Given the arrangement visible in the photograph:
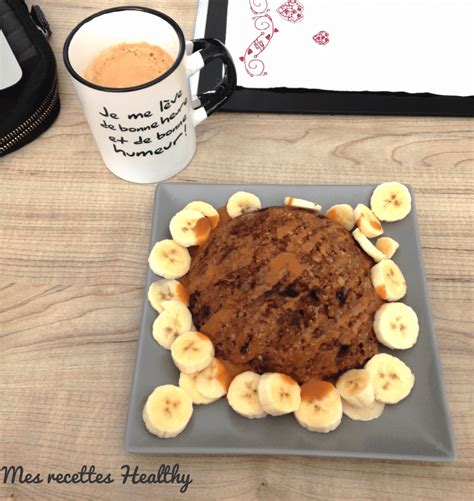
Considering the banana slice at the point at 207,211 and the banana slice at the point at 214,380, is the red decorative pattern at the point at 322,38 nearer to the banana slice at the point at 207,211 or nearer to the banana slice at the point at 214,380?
the banana slice at the point at 207,211

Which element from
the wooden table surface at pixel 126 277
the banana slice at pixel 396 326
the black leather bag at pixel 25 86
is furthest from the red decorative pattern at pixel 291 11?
the banana slice at pixel 396 326

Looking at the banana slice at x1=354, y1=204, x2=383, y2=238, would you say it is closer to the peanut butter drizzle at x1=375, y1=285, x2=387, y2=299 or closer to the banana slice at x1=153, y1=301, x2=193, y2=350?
the peanut butter drizzle at x1=375, y1=285, x2=387, y2=299

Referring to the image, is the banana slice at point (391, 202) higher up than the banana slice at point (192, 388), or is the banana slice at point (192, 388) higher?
the banana slice at point (391, 202)

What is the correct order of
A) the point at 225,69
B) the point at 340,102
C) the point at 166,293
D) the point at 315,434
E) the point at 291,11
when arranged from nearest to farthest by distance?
the point at 315,434 → the point at 166,293 → the point at 225,69 → the point at 340,102 → the point at 291,11

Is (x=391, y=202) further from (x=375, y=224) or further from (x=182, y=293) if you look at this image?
(x=182, y=293)

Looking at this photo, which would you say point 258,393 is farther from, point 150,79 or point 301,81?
point 301,81

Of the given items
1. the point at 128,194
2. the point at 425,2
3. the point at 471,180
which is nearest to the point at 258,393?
the point at 128,194

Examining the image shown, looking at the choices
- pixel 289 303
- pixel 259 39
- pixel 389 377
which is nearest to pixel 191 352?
pixel 289 303
